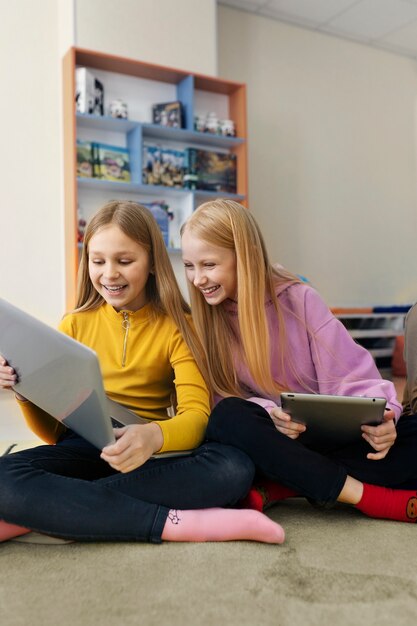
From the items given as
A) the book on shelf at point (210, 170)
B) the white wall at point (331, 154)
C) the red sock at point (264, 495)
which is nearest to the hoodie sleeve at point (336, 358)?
the red sock at point (264, 495)

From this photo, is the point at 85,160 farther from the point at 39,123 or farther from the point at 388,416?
the point at 388,416

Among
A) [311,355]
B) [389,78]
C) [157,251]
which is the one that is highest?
[389,78]

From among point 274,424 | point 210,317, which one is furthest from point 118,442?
point 210,317

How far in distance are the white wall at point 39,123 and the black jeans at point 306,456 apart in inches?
74.7

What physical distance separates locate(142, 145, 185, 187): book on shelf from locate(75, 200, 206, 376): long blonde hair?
1.68 m

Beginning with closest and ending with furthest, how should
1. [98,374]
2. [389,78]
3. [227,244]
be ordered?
[98,374]
[227,244]
[389,78]

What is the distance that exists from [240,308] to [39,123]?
78.9 inches

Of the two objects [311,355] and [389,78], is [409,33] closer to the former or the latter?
[389,78]

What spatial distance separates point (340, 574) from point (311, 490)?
0.21 meters

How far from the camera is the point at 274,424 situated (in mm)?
1169

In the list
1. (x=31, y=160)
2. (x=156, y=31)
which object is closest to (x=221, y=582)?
(x=31, y=160)

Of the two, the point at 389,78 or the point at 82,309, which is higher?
the point at 389,78

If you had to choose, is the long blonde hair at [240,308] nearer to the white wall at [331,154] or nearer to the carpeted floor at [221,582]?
the carpeted floor at [221,582]

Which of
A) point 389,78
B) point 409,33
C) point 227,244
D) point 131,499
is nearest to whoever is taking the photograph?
point 131,499
